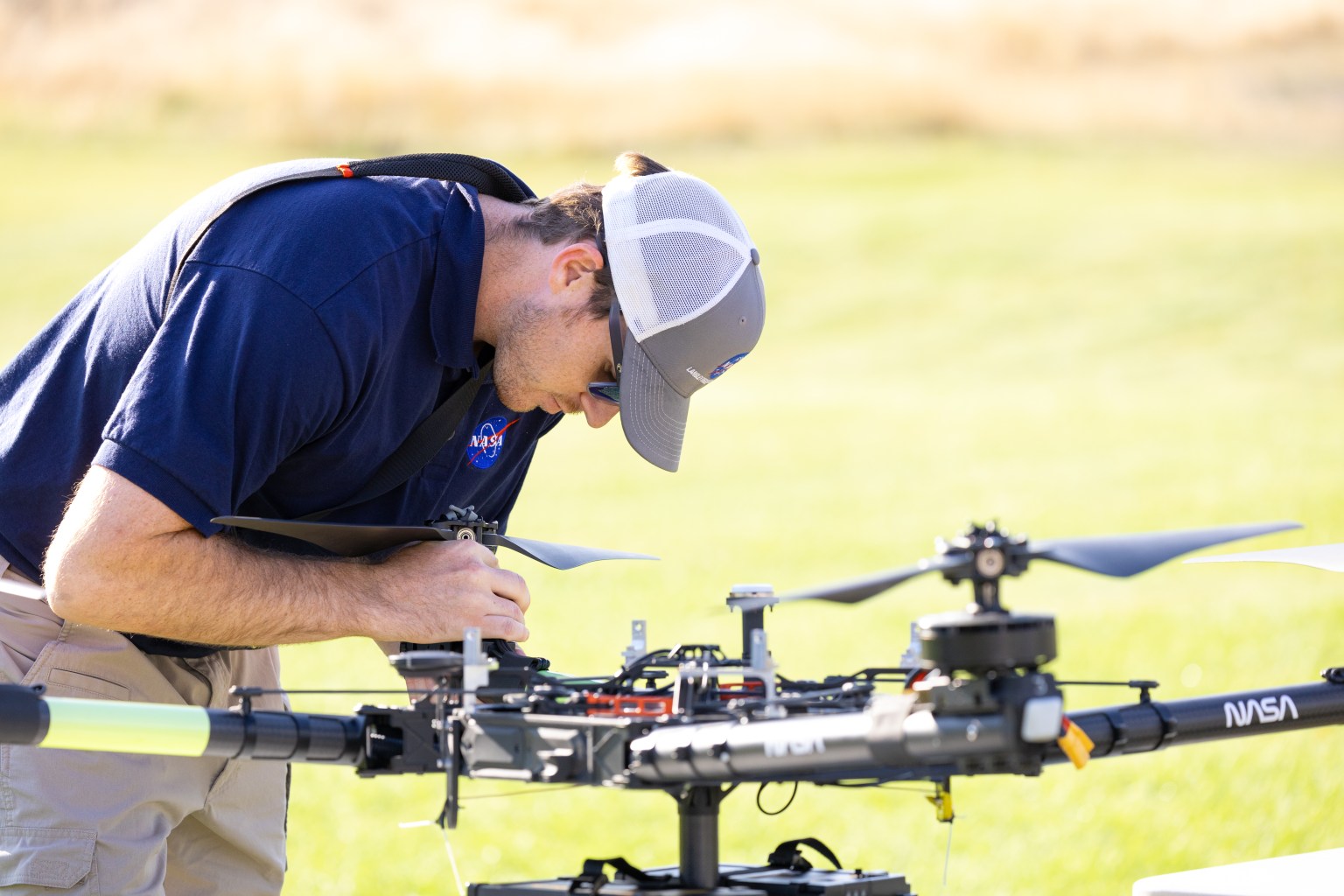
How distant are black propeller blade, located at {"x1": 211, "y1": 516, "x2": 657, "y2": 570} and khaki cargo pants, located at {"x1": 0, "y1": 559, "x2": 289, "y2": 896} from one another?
645 mm

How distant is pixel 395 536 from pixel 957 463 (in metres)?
22.6

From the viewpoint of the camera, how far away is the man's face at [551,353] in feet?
13.3

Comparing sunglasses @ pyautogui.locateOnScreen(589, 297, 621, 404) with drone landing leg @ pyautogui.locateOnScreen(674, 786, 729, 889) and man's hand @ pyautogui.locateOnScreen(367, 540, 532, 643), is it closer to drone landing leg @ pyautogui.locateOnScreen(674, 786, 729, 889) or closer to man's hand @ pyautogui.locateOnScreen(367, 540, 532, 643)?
man's hand @ pyautogui.locateOnScreen(367, 540, 532, 643)

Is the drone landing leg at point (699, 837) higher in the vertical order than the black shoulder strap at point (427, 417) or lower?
lower

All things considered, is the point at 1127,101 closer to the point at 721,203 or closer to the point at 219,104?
the point at 219,104

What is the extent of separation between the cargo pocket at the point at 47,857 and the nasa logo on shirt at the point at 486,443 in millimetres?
1381

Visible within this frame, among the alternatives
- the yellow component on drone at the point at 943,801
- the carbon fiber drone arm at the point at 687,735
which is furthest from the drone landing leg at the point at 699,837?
the yellow component on drone at the point at 943,801

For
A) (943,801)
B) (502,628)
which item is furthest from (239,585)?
(943,801)

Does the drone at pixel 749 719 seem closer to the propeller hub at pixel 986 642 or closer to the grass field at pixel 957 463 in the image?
the propeller hub at pixel 986 642

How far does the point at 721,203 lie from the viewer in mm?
3963

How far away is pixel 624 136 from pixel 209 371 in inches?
2333

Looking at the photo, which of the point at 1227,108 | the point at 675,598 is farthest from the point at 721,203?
the point at 1227,108

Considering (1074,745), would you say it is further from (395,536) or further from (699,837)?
(395,536)

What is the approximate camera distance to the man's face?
4.04 metres
